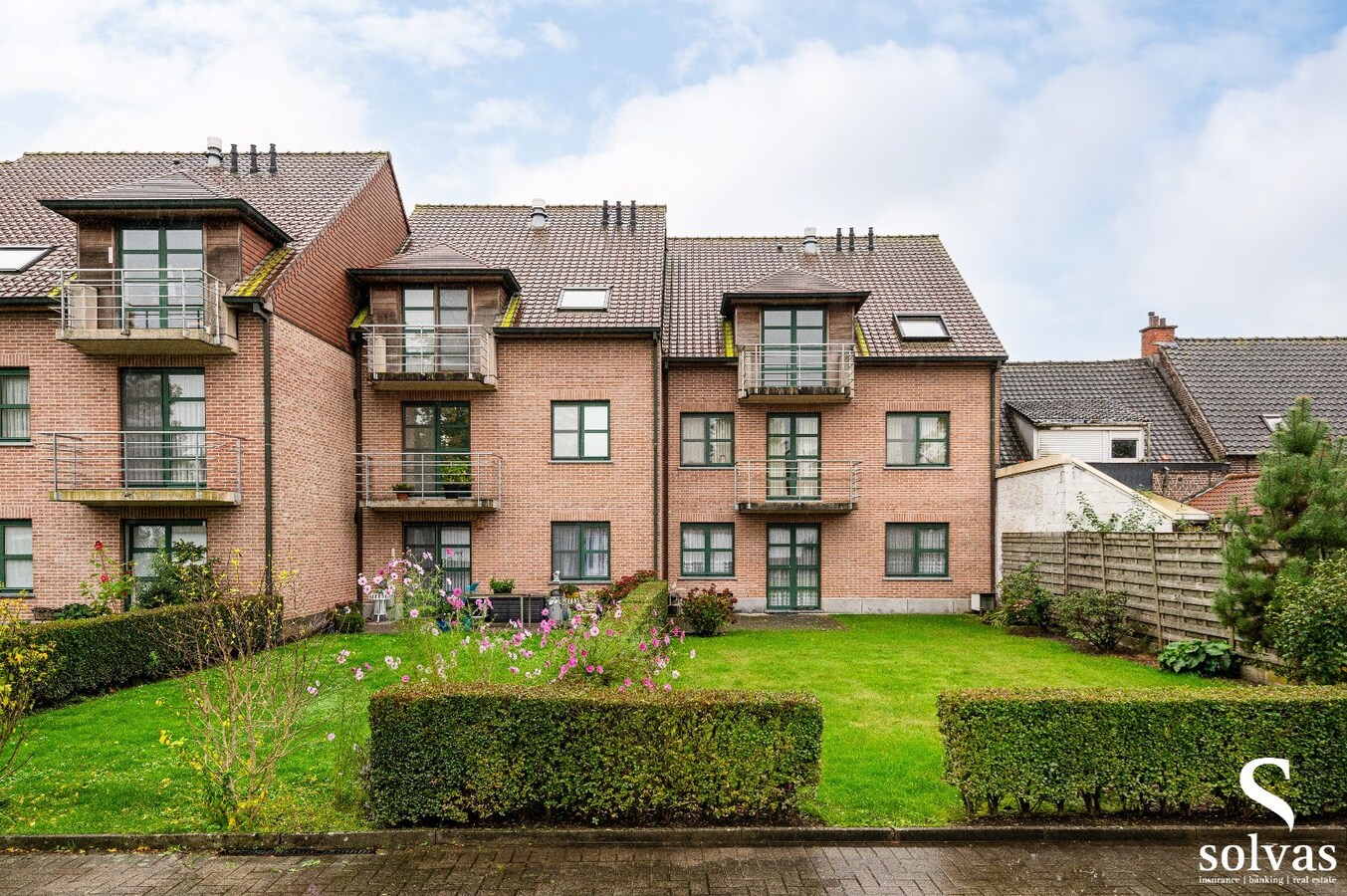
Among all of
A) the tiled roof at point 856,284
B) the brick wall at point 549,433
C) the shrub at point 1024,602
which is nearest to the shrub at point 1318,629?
the shrub at point 1024,602

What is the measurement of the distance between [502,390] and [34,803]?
11.4 meters

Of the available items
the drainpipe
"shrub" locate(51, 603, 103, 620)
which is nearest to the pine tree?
the drainpipe

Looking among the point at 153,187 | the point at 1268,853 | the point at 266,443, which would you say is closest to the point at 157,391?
the point at 266,443

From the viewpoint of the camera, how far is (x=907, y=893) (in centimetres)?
494

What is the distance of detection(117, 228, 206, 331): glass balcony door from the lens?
44.0ft

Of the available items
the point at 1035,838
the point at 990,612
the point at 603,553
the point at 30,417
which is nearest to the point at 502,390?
the point at 603,553

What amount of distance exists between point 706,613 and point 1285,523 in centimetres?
934

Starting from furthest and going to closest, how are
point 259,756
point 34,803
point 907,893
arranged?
point 259,756, point 34,803, point 907,893

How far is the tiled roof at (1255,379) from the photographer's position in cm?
2053

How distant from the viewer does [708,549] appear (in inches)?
691

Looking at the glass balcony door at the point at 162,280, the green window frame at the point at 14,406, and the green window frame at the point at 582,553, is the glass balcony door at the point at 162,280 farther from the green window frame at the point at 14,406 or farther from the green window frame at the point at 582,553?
the green window frame at the point at 582,553

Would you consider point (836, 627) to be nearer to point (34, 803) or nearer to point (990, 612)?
point (990, 612)

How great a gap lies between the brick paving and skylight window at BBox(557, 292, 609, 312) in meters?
13.2

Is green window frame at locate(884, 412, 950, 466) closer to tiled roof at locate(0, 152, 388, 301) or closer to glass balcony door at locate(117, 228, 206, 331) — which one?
tiled roof at locate(0, 152, 388, 301)
